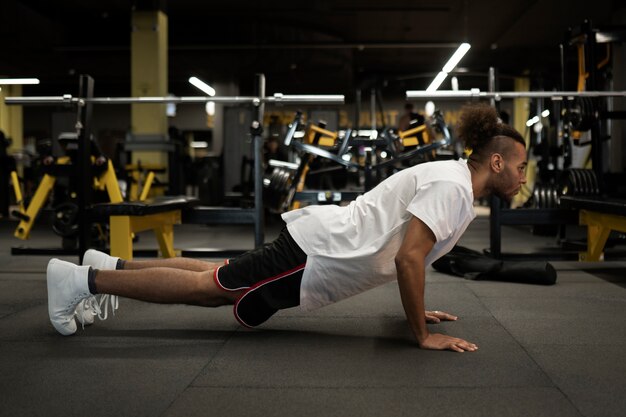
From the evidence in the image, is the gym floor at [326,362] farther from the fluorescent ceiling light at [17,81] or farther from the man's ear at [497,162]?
the fluorescent ceiling light at [17,81]

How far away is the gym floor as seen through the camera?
146cm

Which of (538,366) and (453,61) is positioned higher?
(453,61)

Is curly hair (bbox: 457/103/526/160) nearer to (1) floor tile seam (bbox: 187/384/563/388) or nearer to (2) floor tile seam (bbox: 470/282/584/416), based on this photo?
(2) floor tile seam (bbox: 470/282/584/416)

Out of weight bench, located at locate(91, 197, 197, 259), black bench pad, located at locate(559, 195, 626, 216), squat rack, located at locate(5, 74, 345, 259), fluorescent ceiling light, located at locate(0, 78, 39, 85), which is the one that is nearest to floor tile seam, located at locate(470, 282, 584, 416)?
black bench pad, located at locate(559, 195, 626, 216)

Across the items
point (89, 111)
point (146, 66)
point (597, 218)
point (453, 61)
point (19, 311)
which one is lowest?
point (19, 311)

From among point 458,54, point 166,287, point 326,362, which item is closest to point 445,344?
point 326,362

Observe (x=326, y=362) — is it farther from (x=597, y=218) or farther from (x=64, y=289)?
(x=597, y=218)

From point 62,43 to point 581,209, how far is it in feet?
36.8

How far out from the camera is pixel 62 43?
1216cm

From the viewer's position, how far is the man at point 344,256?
1882 mm

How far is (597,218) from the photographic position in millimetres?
3623

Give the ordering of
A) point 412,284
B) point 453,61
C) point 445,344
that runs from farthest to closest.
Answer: point 453,61 → point 445,344 → point 412,284

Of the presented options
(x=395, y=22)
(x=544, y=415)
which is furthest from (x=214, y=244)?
(x=395, y=22)

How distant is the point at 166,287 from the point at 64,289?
35cm
